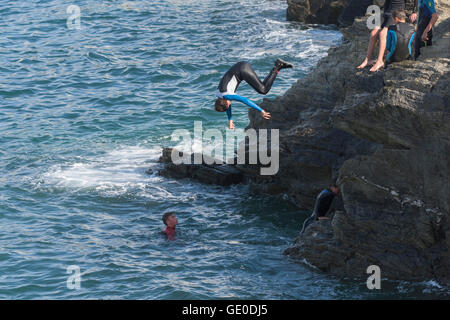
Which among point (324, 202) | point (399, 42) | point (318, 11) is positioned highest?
point (399, 42)

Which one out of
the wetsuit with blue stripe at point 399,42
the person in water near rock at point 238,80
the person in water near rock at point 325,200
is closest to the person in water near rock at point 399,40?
the wetsuit with blue stripe at point 399,42

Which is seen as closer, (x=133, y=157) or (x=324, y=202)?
(x=324, y=202)

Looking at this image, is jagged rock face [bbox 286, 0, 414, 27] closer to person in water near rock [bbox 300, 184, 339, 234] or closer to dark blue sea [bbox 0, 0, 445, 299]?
dark blue sea [bbox 0, 0, 445, 299]

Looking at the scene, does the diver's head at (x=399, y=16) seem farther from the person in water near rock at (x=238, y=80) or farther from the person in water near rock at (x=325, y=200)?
the person in water near rock at (x=325, y=200)

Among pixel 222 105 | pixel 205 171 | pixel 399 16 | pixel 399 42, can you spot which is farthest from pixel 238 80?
pixel 205 171

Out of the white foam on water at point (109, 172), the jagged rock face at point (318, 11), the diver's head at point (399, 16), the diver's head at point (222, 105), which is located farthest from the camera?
the jagged rock face at point (318, 11)

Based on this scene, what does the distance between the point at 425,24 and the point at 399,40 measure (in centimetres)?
127

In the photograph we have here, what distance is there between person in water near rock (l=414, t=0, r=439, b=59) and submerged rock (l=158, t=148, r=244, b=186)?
28.1 ft

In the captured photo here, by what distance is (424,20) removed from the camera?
1689 centimetres

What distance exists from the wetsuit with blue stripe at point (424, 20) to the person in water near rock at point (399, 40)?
601 millimetres

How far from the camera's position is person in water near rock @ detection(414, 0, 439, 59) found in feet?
54.7

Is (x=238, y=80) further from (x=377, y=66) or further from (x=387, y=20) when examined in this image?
(x=387, y=20)

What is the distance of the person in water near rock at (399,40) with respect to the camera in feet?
52.7

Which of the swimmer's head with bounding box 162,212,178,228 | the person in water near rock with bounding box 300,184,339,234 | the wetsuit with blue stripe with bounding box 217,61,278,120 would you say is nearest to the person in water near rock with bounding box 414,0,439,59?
the wetsuit with blue stripe with bounding box 217,61,278,120
